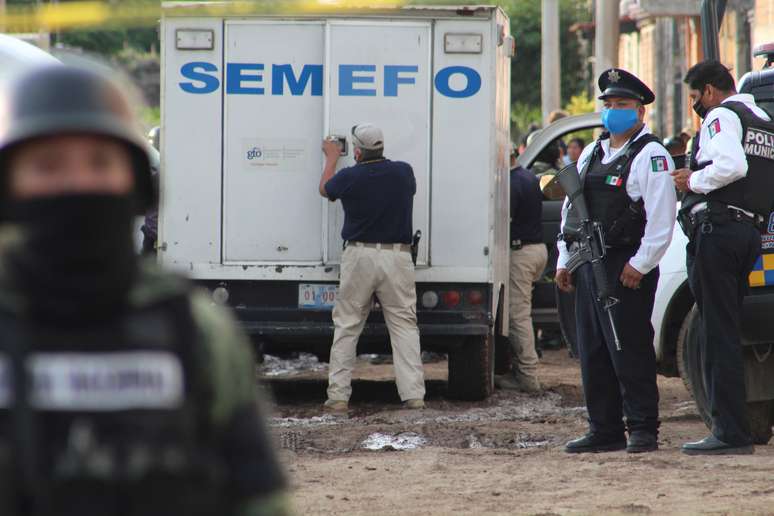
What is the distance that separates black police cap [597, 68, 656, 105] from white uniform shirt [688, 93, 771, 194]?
58 centimetres

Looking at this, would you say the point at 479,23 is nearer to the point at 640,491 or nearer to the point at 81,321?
the point at 640,491

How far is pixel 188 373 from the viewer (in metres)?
2.26

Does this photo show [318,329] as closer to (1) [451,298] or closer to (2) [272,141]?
(1) [451,298]

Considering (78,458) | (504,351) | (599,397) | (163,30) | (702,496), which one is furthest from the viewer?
(504,351)

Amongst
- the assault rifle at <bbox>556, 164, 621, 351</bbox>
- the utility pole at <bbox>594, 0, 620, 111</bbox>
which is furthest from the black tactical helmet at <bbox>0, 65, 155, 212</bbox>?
the utility pole at <bbox>594, 0, 620, 111</bbox>

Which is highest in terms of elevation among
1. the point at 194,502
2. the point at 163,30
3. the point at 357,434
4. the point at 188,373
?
the point at 163,30

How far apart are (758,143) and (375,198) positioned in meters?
3.09

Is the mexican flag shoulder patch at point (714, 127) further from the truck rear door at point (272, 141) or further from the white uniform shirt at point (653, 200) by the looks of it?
the truck rear door at point (272, 141)

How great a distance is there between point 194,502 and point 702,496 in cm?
489

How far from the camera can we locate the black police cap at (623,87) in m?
8.09

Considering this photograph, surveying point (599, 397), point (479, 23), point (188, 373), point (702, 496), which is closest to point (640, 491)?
point (702, 496)

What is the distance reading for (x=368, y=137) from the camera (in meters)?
9.96

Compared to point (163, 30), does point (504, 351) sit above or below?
below

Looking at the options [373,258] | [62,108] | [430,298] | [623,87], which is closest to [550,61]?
[430,298]
